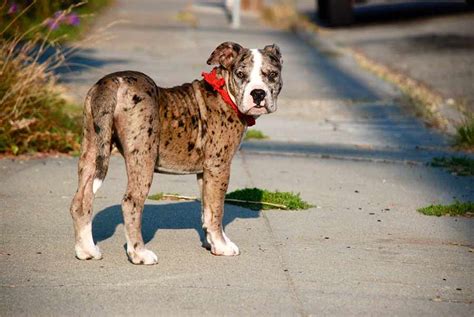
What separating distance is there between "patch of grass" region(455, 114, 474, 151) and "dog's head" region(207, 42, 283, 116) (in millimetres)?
4574

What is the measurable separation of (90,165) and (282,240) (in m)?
1.52

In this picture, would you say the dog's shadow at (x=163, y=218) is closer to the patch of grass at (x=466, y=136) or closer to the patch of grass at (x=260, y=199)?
the patch of grass at (x=260, y=199)

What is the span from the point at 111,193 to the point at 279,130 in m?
3.75

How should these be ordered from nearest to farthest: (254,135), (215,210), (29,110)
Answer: (215,210), (29,110), (254,135)

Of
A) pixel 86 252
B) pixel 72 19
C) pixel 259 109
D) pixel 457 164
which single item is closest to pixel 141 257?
pixel 86 252

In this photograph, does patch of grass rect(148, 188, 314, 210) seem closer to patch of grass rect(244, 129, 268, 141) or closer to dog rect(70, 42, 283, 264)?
dog rect(70, 42, 283, 264)

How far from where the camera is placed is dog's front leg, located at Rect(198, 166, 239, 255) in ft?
23.0

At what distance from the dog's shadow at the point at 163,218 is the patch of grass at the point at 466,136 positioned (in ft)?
12.0

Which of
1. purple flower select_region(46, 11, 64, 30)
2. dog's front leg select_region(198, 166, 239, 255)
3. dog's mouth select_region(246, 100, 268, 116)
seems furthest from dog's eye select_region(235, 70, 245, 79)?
purple flower select_region(46, 11, 64, 30)

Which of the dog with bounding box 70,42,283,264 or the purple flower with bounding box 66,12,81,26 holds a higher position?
the dog with bounding box 70,42,283,264

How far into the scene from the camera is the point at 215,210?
7.03 meters

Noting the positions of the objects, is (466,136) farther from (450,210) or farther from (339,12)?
(339,12)

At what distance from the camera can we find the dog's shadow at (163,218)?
7648 mm

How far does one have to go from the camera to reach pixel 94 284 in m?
6.23
